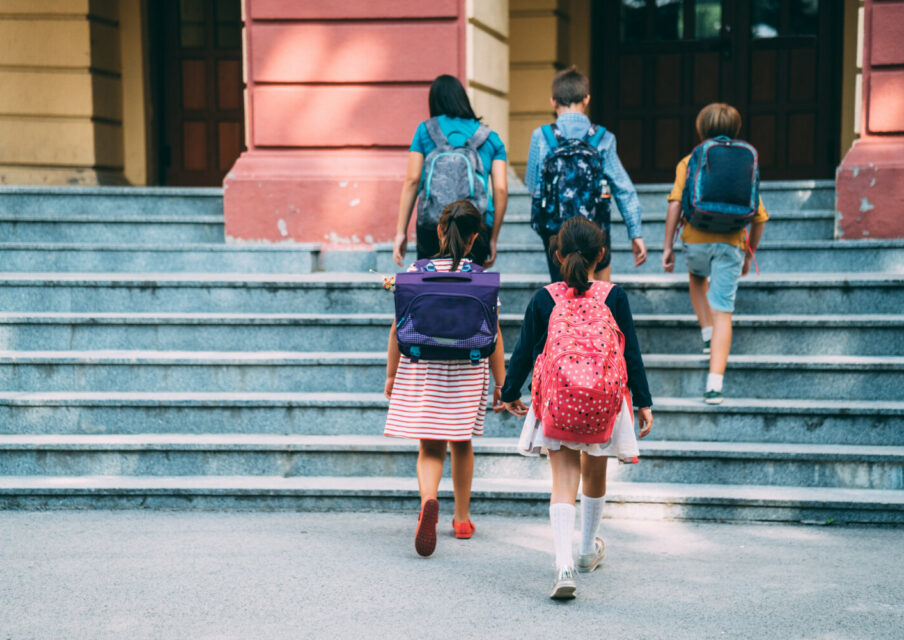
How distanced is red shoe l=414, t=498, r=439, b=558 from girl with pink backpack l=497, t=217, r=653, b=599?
0.62 meters

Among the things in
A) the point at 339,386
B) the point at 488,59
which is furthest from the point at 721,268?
the point at 488,59

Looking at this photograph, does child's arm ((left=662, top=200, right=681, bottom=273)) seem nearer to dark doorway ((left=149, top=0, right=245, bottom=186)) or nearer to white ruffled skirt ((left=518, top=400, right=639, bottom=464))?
white ruffled skirt ((left=518, top=400, right=639, bottom=464))

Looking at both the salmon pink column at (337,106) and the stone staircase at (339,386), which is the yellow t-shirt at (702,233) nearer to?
the stone staircase at (339,386)

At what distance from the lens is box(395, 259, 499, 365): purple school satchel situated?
511 cm

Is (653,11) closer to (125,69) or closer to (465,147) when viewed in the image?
(125,69)

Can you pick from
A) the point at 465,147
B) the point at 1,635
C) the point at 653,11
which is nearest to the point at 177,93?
the point at 653,11

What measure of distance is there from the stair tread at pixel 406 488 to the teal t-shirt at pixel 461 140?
1.57 metres

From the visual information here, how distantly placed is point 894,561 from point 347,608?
253 centimetres

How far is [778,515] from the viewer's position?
5.75m

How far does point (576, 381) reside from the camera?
441cm

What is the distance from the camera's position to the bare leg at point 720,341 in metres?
6.41

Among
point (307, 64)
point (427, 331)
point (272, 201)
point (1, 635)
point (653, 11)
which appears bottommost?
point (1, 635)

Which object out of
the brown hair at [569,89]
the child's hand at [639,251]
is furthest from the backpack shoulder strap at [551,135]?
the child's hand at [639,251]

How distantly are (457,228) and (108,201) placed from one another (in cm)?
533
